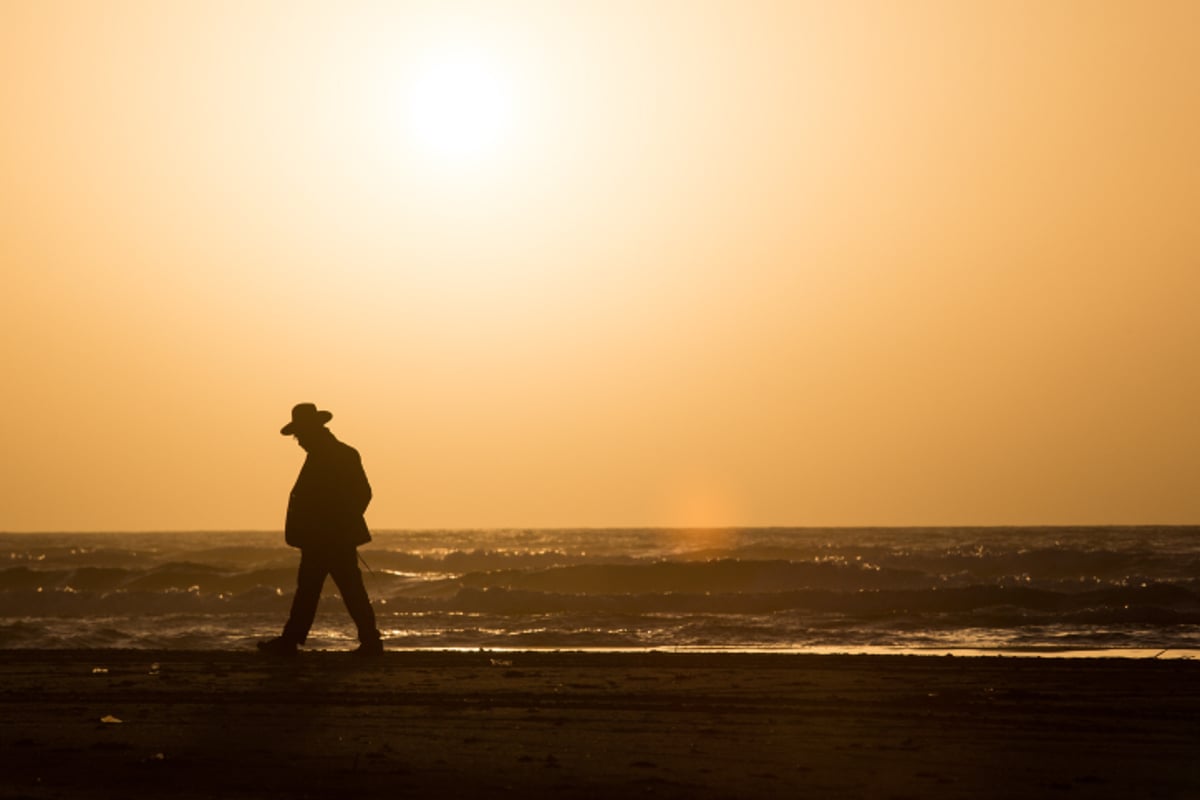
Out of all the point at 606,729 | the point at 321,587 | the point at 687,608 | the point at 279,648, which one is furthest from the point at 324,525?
the point at 687,608

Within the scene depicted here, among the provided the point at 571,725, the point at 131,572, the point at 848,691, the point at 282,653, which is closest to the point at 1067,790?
the point at 571,725

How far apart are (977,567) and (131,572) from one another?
2198cm

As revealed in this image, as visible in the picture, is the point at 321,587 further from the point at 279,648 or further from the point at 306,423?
the point at 306,423

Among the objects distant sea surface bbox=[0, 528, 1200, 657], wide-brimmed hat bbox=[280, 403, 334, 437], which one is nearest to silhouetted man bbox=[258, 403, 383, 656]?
wide-brimmed hat bbox=[280, 403, 334, 437]

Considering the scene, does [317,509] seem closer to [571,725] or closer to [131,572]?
[571,725]

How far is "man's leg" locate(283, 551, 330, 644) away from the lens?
11938 mm

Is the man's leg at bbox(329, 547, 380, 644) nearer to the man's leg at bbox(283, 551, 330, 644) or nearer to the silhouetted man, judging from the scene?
the silhouetted man

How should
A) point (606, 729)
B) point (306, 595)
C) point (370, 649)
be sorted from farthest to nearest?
point (306, 595)
point (370, 649)
point (606, 729)

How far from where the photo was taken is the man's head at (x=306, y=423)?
12.3m

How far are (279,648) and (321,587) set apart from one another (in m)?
0.55

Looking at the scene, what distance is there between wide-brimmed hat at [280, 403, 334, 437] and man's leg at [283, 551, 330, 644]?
96 cm

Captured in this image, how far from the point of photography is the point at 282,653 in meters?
11.9

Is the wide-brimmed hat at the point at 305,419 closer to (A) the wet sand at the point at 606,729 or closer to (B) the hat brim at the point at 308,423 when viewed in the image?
(B) the hat brim at the point at 308,423

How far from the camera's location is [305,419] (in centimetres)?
1230
